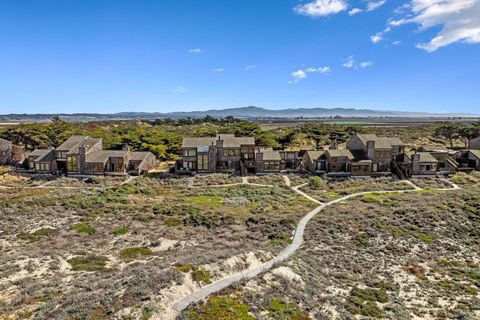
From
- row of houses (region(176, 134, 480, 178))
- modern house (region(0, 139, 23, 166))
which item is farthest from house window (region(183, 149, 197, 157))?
modern house (region(0, 139, 23, 166))

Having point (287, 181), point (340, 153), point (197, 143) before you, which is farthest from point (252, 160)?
point (340, 153)

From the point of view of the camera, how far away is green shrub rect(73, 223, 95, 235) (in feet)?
105

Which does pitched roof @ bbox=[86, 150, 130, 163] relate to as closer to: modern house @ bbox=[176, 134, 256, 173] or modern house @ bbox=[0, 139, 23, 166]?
modern house @ bbox=[176, 134, 256, 173]

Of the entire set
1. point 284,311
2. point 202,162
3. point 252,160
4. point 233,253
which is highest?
point 252,160

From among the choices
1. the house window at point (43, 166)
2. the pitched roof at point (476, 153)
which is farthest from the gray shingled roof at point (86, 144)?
the pitched roof at point (476, 153)

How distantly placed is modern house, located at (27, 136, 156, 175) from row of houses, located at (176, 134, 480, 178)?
8378 millimetres

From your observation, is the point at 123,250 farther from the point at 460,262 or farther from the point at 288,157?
the point at 288,157

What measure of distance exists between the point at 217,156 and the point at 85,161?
22.5 meters

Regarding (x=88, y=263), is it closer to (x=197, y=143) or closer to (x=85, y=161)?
(x=85, y=161)

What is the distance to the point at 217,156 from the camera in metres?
60.1

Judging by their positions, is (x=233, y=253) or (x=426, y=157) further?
(x=426, y=157)

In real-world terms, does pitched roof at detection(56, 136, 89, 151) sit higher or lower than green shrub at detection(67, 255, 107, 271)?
higher

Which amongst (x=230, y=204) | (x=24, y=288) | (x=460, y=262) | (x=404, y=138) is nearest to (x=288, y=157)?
(x=230, y=204)

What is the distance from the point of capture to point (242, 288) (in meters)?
20.5
